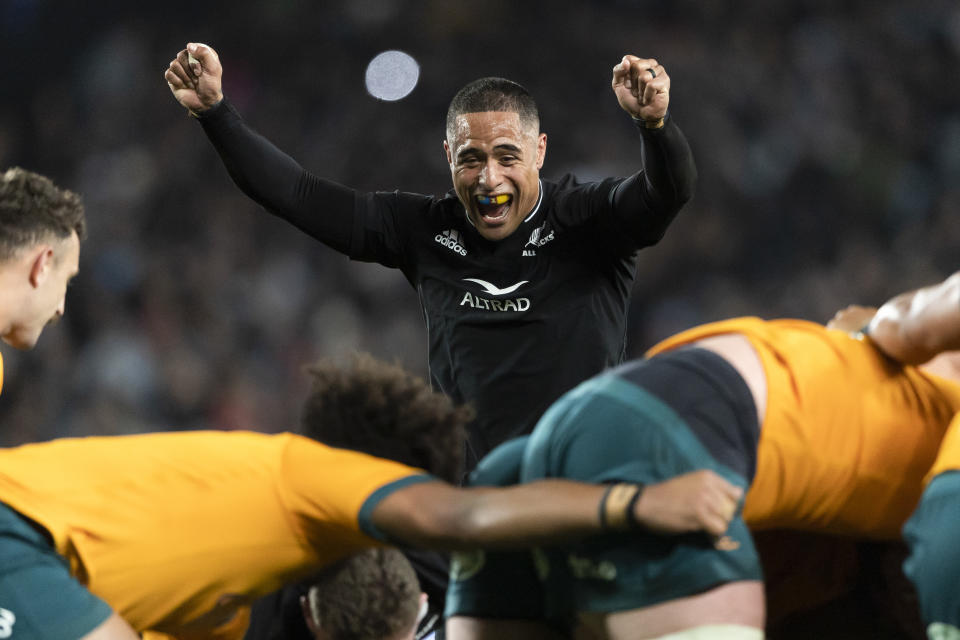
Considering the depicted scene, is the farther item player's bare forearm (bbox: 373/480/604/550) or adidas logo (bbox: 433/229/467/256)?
adidas logo (bbox: 433/229/467/256)

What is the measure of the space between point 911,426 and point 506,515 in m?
0.80

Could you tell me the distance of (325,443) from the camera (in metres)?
2.14

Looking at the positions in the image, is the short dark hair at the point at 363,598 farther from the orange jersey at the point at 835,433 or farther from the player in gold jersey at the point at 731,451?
the orange jersey at the point at 835,433

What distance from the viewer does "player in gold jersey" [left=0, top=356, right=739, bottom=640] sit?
1.97 meters

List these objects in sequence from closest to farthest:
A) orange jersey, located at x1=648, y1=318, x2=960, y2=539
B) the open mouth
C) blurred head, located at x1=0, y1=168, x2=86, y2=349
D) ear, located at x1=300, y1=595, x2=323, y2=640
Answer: orange jersey, located at x1=648, y1=318, x2=960, y2=539
blurred head, located at x1=0, y1=168, x2=86, y2=349
ear, located at x1=300, y1=595, x2=323, y2=640
the open mouth

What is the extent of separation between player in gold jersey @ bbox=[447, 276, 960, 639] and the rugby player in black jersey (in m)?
0.95

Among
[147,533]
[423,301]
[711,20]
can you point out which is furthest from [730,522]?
[711,20]

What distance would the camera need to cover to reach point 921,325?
6.66ft

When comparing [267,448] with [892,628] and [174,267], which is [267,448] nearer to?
[892,628]

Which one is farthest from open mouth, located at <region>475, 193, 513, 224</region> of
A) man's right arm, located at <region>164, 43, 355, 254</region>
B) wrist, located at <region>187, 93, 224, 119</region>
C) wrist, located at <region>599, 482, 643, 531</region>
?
wrist, located at <region>599, 482, 643, 531</region>

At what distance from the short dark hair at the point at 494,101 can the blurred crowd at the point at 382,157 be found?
3.20 metres

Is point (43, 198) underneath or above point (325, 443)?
above

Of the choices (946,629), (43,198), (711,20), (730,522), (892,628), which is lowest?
(892,628)

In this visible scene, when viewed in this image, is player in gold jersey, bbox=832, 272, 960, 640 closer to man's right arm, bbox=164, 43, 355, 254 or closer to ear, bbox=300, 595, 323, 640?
ear, bbox=300, 595, 323, 640
